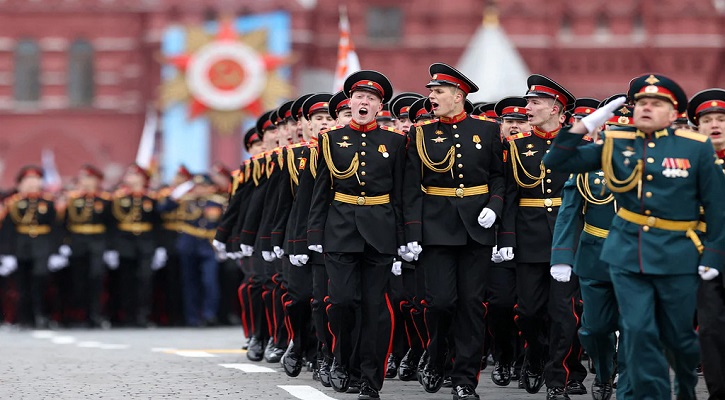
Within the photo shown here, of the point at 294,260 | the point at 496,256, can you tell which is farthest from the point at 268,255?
the point at 496,256

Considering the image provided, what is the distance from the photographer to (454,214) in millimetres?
10891

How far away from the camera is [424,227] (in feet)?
35.7

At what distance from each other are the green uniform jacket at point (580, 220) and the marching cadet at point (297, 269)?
2665 millimetres

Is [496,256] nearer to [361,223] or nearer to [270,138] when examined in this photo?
[361,223]

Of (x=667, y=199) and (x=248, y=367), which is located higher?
(x=667, y=199)

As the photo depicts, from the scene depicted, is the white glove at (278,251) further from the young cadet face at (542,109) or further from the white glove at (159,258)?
the white glove at (159,258)

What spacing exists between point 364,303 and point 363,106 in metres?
1.39

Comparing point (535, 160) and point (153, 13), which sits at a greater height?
point (153, 13)

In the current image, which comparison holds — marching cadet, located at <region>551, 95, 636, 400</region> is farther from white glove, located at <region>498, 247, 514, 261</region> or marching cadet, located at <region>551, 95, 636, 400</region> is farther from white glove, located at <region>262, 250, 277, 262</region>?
white glove, located at <region>262, 250, 277, 262</region>

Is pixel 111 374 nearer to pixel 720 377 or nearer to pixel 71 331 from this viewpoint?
pixel 720 377

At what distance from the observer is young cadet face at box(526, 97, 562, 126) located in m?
11.6

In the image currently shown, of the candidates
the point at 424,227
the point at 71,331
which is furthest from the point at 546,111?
the point at 71,331

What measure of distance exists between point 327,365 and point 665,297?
3552mm

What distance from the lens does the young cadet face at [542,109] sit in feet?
38.0
